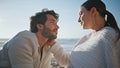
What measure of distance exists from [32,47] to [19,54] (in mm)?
260

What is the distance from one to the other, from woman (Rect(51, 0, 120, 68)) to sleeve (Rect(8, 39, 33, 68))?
0.70m

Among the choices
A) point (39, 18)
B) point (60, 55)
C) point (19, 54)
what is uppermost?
point (39, 18)

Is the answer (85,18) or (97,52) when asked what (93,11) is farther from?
(97,52)

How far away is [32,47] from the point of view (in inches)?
137

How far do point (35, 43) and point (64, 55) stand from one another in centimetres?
97

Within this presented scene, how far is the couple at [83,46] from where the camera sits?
9.54 ft

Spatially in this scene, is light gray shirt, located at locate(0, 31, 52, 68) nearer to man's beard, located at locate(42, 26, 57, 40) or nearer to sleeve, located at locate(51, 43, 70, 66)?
man's beard, located at locate(42, 26, 57, 40)

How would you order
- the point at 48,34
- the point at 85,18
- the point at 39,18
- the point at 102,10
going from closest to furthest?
the point at 102,10
the point at 85,18
the point at 48,34
the point at 39,18

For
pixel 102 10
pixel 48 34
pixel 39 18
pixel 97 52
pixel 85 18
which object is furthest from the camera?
pixel 39 18

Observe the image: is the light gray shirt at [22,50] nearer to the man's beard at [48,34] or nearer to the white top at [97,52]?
Result: the man's beard at [48,34]

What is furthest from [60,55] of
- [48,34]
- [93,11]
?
[93,11]

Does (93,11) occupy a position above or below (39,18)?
above

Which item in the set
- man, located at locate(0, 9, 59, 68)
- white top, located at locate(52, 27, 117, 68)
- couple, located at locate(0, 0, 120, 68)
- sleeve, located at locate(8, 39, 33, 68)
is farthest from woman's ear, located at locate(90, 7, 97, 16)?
sleeve, located at locate(8, 39, 33, 68)

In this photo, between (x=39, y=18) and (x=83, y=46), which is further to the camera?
(x=39, y=18)
